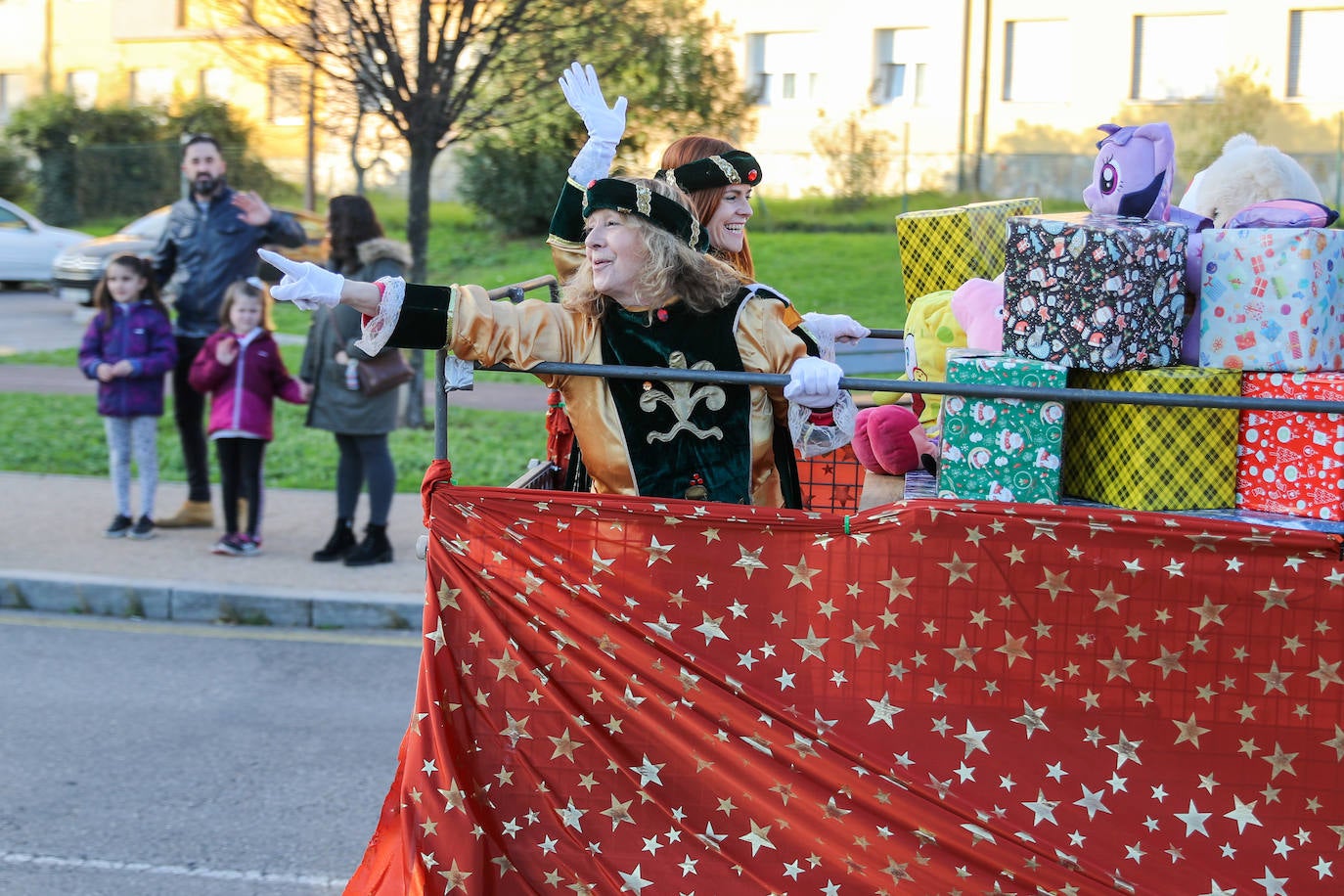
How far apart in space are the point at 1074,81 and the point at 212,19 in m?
18.0

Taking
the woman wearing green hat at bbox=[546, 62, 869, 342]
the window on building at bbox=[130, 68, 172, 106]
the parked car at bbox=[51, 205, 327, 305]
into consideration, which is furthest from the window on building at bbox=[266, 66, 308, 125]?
the window on building at bbox=[130, 68, 172, 106]

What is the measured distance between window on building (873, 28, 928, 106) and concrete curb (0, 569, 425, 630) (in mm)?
21722

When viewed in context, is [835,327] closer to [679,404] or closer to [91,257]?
[679,404]

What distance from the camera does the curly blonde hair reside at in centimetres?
367

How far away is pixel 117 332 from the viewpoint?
8.61m

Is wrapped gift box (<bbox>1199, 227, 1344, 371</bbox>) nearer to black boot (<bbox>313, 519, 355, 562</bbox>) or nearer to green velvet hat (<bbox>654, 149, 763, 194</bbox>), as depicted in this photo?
green velvet hat (<bbox>654, 149, 763, 194</bbox>)

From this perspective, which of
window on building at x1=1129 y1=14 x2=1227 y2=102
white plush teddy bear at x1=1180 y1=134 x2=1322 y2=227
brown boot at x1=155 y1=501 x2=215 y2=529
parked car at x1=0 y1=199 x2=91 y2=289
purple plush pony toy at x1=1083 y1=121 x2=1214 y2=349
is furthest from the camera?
window on building at x1=1129 y1=14 x2=1227 y2=102

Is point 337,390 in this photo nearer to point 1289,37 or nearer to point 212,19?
point 212,19

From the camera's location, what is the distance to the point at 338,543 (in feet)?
27.6

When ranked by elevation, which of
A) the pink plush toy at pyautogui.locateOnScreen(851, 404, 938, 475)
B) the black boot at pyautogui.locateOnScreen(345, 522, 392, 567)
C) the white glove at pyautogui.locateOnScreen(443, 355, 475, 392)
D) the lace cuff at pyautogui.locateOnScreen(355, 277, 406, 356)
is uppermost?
the lace cuff at pyautogui.locateOnScreen(355, 277, 406, 356)

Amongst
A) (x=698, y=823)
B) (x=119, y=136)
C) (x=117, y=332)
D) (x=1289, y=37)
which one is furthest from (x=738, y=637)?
(x=119, y=136)

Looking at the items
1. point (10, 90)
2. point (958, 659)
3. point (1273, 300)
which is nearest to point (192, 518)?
point (958, 659)

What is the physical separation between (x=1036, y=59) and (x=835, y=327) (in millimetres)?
24160

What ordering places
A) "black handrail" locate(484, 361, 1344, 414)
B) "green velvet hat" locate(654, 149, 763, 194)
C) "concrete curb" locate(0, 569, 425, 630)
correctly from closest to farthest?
1. "black handrail" locate(484, 361, 1344, 414)
2. "green velvet hat" locate(654, 149, 763, 194)
3. "concrete curb" locate(0, 569, 425, 630)
